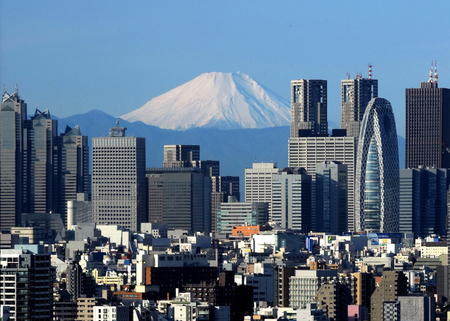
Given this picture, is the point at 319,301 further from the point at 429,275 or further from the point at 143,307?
the point at 429,275

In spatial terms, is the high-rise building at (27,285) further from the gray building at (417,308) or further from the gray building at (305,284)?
the gray building at (305,284)

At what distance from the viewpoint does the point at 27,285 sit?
79000 millimetres

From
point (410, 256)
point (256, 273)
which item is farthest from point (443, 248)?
point (256, 273)

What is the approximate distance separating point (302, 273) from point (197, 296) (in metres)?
16.7

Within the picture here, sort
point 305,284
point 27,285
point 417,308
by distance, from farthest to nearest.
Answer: point 305,284 < point 417,308 < point 27,285

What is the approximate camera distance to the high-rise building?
78.3 meters

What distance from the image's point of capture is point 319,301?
342ft

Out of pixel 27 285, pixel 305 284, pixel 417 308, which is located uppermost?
pixel 27 285

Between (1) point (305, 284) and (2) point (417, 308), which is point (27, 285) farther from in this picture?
(1) point (305, 284)

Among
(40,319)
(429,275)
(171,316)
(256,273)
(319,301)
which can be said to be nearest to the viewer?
(40,319)

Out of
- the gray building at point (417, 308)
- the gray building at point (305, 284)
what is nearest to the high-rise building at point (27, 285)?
the gray building at point (417, 308)

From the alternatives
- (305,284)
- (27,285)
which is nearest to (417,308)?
(305,284)

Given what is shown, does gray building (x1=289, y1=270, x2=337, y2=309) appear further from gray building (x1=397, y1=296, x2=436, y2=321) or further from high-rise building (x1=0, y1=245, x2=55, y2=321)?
high-rise building (x1=0, y1=245, x2=55, y2=321)

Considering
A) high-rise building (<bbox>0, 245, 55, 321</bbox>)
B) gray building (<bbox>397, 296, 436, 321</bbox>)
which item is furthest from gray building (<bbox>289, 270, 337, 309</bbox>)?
high-rise building (<bbox>0, 245, 55, 321</bbox>)
